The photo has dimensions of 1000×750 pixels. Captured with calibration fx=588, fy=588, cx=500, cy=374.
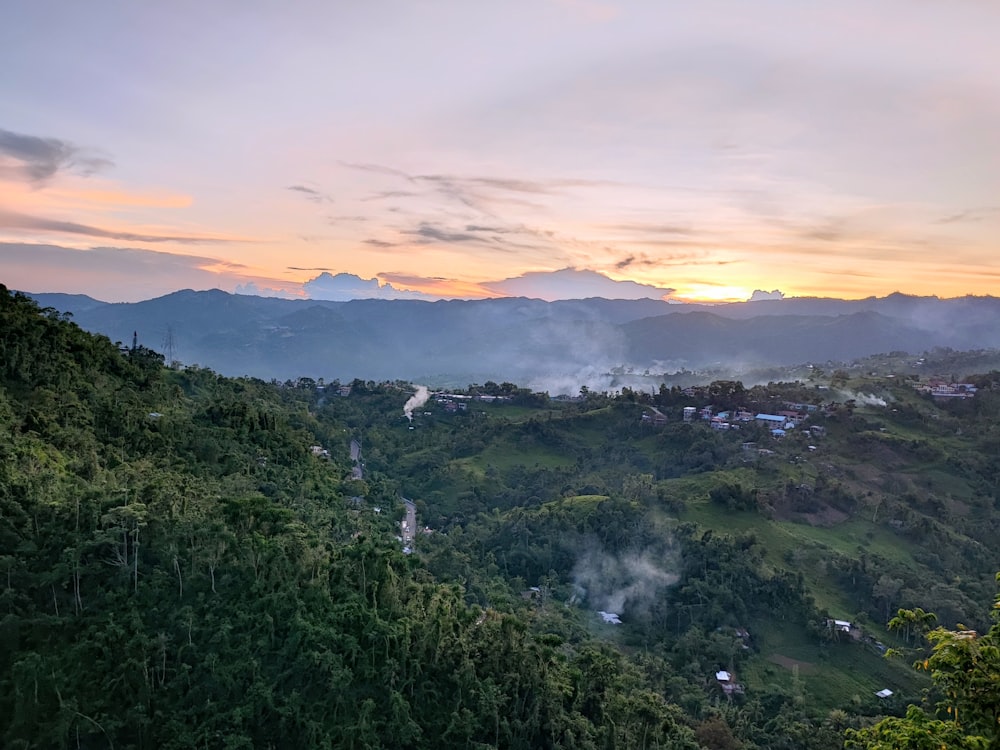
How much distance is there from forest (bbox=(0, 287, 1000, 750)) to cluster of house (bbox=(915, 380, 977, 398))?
6934 millimetres

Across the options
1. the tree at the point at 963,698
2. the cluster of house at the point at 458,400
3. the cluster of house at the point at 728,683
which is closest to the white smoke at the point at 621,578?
the cluster of house at the point at 728,683

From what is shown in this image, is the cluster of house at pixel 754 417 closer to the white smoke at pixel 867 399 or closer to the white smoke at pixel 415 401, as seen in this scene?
the white smoke at pixel 867 399

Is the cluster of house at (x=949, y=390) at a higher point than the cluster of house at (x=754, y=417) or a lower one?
higher

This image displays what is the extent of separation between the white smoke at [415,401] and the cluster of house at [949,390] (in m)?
57.7

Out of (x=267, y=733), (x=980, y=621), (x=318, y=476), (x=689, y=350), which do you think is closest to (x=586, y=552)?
(x=318, y=476)

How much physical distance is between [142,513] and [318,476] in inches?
598

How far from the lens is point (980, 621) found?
28578 mm

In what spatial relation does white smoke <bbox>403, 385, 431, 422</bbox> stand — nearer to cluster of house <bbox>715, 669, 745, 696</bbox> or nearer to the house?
the house

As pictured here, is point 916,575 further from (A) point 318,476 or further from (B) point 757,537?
(A) point 318,476

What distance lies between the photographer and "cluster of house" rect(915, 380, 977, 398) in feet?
205

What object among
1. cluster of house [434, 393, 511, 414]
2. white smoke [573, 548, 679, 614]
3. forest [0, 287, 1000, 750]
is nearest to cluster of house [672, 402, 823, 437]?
forest [0, 287, 1000, 750]

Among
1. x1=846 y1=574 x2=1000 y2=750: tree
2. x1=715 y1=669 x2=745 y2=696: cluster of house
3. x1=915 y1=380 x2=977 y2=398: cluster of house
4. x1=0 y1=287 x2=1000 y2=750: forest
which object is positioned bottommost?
x1=715 y1=669 x2=745 y2=696: cluster of house

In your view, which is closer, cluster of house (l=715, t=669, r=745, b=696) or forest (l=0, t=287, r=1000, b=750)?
forest (l=0, t=287, r=1000, b=750)

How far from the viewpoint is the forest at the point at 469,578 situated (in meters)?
13.3
